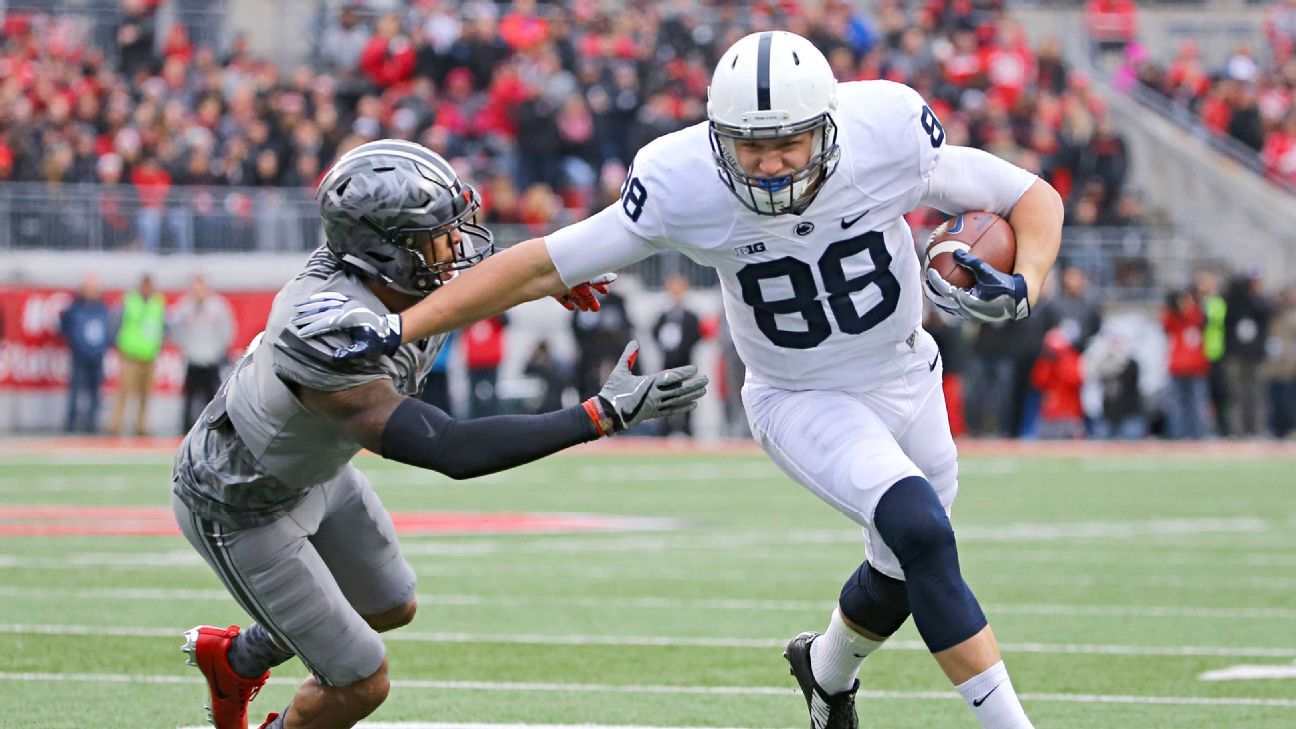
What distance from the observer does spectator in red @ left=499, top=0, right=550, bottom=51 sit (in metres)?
21.6

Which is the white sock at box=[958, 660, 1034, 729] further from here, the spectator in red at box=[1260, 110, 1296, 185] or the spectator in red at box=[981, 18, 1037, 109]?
the spectator in red at box=[1260, 110, 1296, 185]

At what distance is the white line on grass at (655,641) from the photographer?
6840 mm

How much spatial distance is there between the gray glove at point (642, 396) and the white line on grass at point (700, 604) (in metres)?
3.79

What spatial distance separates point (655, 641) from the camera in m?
7.12

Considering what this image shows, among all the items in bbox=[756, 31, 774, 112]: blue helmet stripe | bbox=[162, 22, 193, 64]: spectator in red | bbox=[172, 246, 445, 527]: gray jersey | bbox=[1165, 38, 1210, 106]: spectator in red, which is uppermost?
bbox=[756, 31, 774, 112]: blue helmet stripe

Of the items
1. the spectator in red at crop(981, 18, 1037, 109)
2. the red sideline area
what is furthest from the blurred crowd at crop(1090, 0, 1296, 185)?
the red sideline area

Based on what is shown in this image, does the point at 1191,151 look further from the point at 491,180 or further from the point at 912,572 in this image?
the point at 912,572

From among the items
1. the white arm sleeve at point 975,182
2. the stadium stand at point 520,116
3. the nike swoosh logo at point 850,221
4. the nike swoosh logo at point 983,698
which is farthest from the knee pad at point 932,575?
the stadium stand at point 520,116

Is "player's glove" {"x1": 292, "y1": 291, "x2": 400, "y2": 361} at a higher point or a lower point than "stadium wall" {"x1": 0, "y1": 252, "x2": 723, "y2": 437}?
higher

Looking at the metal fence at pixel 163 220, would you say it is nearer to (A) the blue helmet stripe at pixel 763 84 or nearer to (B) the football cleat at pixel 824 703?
(B) the football cleat at pixel 824 703

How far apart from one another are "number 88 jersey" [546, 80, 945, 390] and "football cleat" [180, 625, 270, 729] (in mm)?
1341

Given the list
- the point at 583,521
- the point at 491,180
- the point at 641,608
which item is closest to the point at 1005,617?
the point at 641,608

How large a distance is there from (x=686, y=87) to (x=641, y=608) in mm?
13706

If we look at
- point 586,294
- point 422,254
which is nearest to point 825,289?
point 586,294
